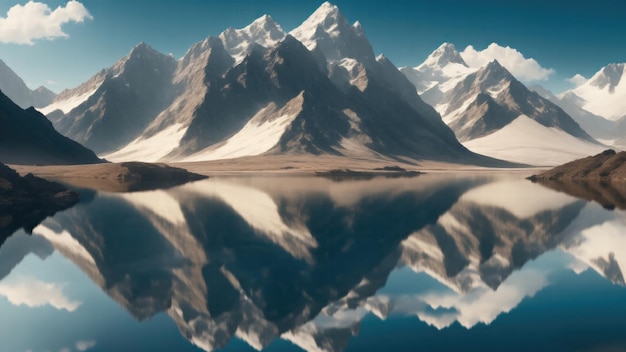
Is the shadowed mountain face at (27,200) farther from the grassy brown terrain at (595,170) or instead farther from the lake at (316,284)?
the grassy brown terrain at (595,170)

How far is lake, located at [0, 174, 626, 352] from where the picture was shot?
1129 inches

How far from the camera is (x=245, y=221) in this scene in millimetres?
72938

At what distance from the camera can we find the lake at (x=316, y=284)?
94.1 feet

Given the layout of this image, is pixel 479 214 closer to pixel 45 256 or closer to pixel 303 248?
pixel 303 248

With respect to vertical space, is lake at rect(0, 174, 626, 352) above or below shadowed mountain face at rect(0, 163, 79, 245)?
below

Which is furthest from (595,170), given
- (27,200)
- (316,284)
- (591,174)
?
(27,200)

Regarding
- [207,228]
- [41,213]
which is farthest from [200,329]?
[41,213]

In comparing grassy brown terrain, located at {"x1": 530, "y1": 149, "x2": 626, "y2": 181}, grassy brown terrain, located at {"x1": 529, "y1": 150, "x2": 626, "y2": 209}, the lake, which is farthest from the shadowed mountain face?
grassy brown terrain, located at {"x1": 530, "y1": 149, "x2": 626, "y2": 181}

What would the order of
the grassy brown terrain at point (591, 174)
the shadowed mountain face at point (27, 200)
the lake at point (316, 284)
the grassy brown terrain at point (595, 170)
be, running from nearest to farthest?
the lake at point (316, 284) < the shadowed mountain face at point (27, 200) < the grassy brown terrain at point (591, 174) < the grassy brown terrain at point (595, 170)

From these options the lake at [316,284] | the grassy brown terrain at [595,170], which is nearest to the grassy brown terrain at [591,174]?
the grassy brown terrain at [595,170]

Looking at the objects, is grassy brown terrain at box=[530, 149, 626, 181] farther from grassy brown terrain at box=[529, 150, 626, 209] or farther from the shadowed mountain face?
the shadowed mountain face

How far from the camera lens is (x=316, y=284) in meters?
39.7

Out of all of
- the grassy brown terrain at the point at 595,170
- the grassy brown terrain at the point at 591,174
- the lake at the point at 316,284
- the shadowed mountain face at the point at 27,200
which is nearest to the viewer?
the lake at the point at 316,284

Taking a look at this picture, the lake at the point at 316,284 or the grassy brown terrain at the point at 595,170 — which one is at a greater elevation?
the grassy brown terrain at the point at 595,170
